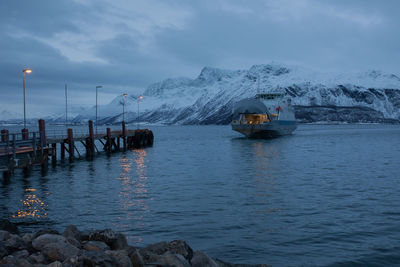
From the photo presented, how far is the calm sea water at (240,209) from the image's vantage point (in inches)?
490

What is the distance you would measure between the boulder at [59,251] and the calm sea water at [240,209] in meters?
4.29

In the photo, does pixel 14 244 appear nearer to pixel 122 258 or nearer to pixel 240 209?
pixel 122 258

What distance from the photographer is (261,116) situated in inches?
3201

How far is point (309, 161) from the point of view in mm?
38531

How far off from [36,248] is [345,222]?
1152 centimetres

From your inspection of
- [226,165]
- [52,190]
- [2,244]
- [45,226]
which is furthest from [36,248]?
[226,165]

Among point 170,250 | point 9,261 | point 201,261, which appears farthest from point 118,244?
point 9,261

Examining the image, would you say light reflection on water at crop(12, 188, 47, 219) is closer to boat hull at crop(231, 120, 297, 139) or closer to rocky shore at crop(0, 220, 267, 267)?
rocky shore at crop(0, 220, 267, 267)

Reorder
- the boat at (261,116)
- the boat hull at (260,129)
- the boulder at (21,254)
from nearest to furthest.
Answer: the boulder at (21,254) → the boat hull at (260,129) → the boat at (261,116)

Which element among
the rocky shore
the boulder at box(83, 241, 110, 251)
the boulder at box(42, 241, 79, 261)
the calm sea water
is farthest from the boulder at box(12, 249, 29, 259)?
the calm sea water

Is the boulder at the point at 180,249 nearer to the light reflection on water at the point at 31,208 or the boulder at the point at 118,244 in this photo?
the boulder at the point at 118,244

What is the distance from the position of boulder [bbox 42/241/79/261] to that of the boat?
2714 inches

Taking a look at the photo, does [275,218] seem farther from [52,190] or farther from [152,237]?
[52,190]

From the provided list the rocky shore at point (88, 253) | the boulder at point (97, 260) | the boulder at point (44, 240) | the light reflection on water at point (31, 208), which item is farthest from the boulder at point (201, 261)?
the light reflection on water at point (31, 208)
